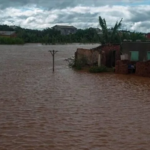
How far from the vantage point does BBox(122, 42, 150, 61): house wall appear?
905 inches

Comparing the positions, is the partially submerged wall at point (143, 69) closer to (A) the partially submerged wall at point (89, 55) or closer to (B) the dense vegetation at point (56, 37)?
(A) the partially submerged wall at point (89, 55)

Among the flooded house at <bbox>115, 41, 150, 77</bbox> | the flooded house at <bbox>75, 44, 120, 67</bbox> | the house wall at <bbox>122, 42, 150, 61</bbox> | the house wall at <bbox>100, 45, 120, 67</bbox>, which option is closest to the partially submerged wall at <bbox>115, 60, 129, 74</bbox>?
the flooded house at <bbox>115, 41, 150, 77</bbox>

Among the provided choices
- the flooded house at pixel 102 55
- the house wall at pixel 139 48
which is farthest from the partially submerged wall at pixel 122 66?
the flooded house at pixel 102 55

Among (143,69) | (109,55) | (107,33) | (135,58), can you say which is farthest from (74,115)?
(107,33)

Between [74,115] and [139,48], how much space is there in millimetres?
13295

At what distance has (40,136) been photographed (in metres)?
9.03

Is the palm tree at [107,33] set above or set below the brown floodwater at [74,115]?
above

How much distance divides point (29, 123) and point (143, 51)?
48.0ft

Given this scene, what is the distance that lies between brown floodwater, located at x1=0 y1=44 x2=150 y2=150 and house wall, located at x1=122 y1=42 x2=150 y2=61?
167 inches

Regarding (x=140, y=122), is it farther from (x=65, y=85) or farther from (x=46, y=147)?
(x=65, y=85)

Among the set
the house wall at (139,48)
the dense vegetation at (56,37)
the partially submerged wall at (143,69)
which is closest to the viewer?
the partially submerged wall at (143,69)

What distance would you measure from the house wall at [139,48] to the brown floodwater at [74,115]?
4234mm

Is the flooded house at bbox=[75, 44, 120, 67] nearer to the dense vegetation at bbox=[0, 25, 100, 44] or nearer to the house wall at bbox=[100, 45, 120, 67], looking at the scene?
the house wall at bbox=[100, 45, 120, 67]

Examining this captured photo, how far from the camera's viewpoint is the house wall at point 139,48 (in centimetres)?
2299
